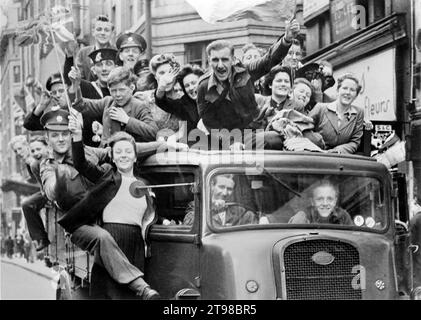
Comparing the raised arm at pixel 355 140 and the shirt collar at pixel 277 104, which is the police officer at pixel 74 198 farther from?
the raised arm at pixel 355 140

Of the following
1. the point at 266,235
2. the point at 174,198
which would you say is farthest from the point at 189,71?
the point at 266,235

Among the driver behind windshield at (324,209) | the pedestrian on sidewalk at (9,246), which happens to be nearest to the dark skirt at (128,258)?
the pedestrian on sidewalk at (9,246)

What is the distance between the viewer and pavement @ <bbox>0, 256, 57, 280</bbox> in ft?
15.4

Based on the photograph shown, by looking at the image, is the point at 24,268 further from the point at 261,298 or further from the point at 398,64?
the point at 398,64

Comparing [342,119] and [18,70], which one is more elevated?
[18,70]

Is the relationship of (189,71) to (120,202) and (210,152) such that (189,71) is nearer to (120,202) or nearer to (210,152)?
(210,152)

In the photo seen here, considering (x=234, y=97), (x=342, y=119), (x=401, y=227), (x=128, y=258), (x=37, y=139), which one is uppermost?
(x=234, y=97)

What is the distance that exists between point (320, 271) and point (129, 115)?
152 centimetres

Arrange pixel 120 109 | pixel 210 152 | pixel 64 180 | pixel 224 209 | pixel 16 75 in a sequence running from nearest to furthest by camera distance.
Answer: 1. pixel 224 209
2. pixel 210 152
3. pixel 64 180
4. pixel 120 109
5. pixel 16 75

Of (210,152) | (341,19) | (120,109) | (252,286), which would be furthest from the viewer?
(341,19)

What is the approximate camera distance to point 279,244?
4.29m

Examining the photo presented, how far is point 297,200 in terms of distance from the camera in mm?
4469

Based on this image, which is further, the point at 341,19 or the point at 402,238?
the point at 341,19

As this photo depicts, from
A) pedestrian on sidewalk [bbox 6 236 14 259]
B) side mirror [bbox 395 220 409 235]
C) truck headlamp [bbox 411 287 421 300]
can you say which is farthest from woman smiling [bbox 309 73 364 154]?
pedestrian on sidewalk [bbox 6 236 14 259]
